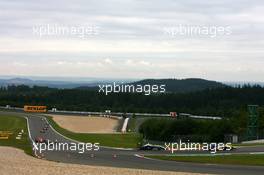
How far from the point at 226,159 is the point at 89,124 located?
1998 inches

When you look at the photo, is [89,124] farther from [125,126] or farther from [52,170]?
[52,170]

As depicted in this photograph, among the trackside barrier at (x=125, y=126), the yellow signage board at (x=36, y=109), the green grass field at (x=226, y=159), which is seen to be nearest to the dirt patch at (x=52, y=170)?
the green grass field at (x=226, y=159)

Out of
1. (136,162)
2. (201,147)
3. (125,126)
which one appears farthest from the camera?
(125,126)

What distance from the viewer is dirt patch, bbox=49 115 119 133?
80.1 meters

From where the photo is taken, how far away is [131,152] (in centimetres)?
4841

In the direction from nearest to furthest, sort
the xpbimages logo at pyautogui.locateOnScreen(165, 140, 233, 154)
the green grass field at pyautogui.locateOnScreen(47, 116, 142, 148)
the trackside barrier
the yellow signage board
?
the xpbimages logo at pyautogui.locateOnScreen(165, 140, 233, 154) → the green grass field at pyautogui.locateOnScreen(47, 116, 142, 148) → the trackside barrier → the yellow signage board

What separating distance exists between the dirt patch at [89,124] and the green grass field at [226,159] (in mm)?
36757

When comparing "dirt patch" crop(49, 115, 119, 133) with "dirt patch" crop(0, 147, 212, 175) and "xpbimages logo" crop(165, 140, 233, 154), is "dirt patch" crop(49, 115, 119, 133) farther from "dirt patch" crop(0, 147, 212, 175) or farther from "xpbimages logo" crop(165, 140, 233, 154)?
"dirt patch" crop(0, 147, 212, 175)

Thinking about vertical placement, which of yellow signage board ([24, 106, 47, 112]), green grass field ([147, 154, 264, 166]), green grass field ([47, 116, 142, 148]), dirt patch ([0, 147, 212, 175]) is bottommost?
green grass field ([47, 116, 142, 148])

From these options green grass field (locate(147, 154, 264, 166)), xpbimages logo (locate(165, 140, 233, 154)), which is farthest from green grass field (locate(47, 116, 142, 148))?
green grass field (locate(147, 154, 264, 166))

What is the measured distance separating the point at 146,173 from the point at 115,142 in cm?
2715

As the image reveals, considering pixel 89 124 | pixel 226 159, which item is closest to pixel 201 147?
pixel 226 159

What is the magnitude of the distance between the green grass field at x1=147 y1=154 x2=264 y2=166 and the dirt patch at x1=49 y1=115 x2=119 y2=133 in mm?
36757

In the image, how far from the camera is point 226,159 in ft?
132
